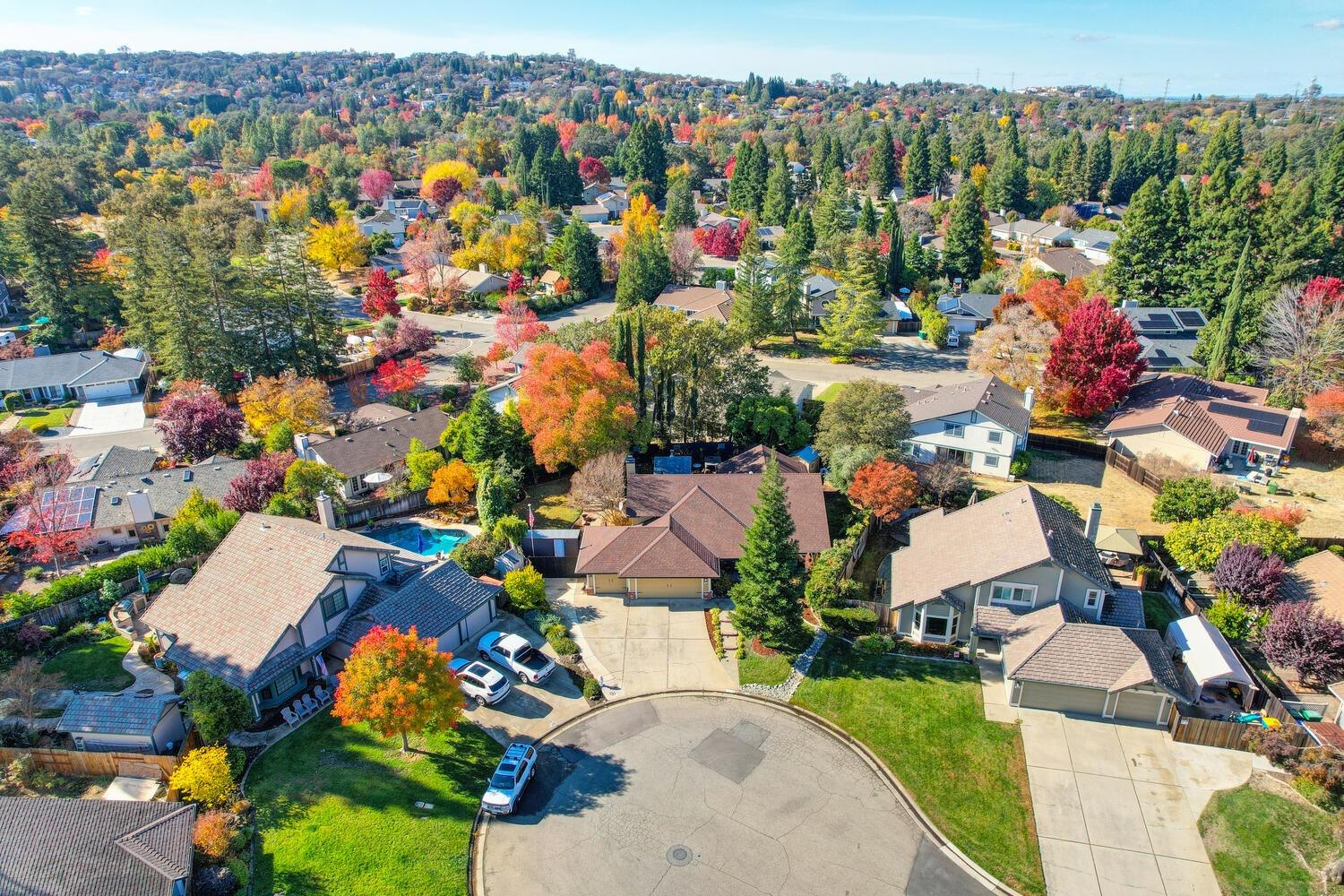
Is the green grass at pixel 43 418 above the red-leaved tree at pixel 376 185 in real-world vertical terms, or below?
below

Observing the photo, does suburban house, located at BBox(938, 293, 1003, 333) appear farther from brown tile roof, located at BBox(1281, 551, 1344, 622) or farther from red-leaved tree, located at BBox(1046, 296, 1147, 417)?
brown tile roof, located at BBox(1281, 551, 1344, 622)

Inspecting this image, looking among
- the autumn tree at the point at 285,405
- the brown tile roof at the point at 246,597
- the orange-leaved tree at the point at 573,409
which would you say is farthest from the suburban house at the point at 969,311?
the brown tile roof at the point at 246,597

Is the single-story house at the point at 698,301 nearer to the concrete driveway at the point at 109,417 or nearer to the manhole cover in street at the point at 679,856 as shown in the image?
the concrete driveway at the point at 109,417

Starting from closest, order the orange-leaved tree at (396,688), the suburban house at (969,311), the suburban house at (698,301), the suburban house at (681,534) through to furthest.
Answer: the orange-leaved tree at (396,688), the suburban house at (681,534), the suburban house at (969,311), the suburban house at (698,301)

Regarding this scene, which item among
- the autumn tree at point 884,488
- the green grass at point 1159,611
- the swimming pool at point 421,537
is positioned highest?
the autumn tree at point 884,488

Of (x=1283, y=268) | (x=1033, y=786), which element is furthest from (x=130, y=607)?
(x=1283, y=268)

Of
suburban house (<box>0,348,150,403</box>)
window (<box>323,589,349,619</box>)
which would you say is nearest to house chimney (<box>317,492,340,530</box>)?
window (<box>323,589,349,619</box>)

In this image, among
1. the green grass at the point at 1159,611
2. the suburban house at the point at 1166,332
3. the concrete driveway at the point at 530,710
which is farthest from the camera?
the suburban house at the point at 1166,332

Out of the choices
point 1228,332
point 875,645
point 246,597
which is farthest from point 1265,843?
point 1228,332

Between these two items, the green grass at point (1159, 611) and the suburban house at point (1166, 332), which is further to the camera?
the suburban house at point (1166, 332)
